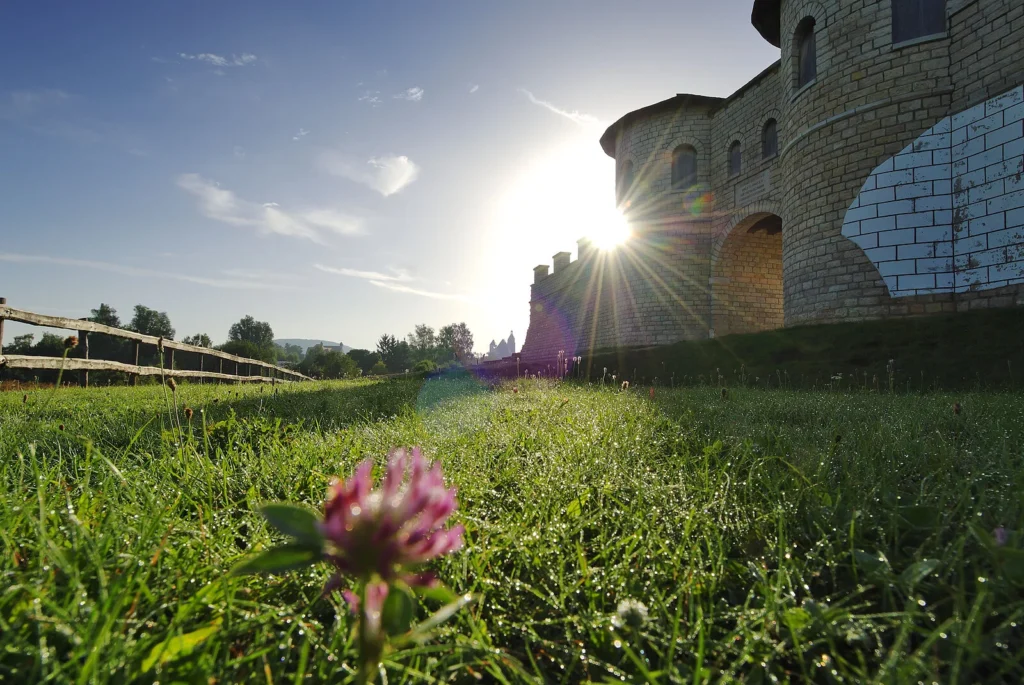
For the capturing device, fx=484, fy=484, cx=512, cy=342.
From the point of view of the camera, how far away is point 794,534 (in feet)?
4.43

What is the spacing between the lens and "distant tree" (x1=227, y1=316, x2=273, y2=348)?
9075 centimetres

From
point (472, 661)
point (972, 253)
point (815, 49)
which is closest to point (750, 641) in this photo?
point (472, 661)

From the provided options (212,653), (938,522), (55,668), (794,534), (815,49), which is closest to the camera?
(55,668)

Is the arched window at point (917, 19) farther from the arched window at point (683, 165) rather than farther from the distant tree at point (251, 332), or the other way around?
the distant tree at point (251, 332)

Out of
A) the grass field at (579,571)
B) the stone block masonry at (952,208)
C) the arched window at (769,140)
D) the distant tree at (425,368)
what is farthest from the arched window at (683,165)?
the grass field at (579,571)

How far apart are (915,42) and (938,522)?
44.2 feet

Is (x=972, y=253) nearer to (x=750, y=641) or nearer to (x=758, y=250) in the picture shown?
(x=758, y=250)

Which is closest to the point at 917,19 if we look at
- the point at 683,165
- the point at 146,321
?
the point at 683,165

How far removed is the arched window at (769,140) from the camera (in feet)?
49.9

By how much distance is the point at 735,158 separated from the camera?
55.5 ft

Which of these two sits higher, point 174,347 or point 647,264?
point 647,264

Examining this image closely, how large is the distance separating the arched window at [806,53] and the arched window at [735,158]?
4.04 meters

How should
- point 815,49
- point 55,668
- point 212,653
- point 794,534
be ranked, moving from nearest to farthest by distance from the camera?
point 55,668
point 212,653
point 794,534
point 815,49

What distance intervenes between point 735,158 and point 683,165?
199 cm
